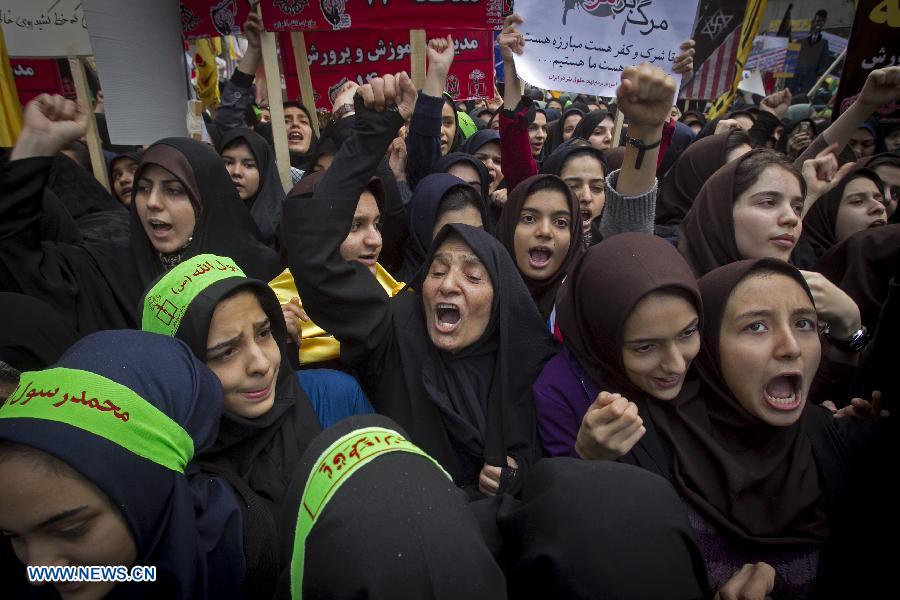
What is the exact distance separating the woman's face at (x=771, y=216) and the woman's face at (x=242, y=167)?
2.92m

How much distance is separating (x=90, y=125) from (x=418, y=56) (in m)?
2.17

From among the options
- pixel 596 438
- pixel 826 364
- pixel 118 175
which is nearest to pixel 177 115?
pixel 118 175

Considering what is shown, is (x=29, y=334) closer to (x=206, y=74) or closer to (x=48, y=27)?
(x=48, y=27)

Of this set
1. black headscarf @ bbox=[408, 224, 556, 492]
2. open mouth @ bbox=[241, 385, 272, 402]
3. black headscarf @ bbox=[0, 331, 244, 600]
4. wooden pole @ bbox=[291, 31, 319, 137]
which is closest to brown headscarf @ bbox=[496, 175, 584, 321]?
black headscarf @ bbox=[408, 224, 556, 492]

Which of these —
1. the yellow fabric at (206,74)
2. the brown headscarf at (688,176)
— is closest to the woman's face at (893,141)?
the brown headscarf at (688,176)

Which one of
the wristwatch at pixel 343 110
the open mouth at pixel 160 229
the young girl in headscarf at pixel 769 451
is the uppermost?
the wristwatch at pixel 343 110

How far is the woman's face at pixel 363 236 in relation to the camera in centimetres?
229

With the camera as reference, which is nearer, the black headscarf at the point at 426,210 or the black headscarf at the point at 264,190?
the black headscarf at the point at 426,210

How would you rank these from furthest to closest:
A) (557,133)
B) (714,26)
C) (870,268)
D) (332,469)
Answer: (557,133) < (714,26) < (870,268) < (332,469)

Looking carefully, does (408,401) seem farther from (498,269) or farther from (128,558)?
(128,558)

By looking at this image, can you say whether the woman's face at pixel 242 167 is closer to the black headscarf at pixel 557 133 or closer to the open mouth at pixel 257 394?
the open mouth at pixel 257 394

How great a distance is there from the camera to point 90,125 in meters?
3.32

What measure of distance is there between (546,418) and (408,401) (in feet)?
1.64

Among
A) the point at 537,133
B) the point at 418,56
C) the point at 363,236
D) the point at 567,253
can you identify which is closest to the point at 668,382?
the point at 567,253
